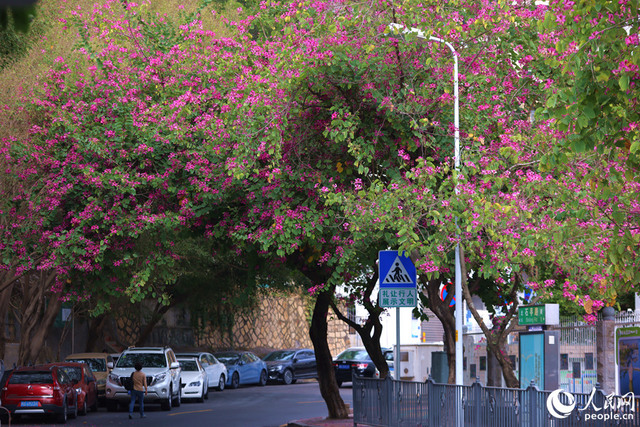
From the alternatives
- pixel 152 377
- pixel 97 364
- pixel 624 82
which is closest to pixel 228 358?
pixel 97 364

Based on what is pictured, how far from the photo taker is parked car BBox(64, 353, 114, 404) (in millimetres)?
30016

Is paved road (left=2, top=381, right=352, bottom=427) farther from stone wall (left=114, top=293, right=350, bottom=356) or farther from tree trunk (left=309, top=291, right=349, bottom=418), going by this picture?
stone wall (left=114, top=293, right=350, bottom=356)

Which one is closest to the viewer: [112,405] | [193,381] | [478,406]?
[478,406]

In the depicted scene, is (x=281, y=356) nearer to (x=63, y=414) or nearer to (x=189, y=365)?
(x=189, y=365)

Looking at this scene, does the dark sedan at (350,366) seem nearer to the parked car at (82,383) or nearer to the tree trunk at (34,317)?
the parked car at (82,383)

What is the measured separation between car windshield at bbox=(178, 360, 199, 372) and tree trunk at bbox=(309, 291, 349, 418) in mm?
9452

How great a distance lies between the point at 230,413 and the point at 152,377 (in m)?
3.21

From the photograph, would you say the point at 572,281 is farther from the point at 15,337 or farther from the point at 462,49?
the point at 15,337

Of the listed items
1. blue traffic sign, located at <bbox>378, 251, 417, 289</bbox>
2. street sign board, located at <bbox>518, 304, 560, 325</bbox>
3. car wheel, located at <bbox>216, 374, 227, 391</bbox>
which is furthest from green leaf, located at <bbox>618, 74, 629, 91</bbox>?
car wheel, located at <bbox>216, 374, 227, 391</bbox>

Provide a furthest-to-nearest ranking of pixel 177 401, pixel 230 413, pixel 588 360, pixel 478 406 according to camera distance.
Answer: pixel 177 401 → pixel 230 413 → pixel 588 360 → pixel 478 406

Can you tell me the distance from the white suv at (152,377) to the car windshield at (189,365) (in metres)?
2.45

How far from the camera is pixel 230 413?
24906mm

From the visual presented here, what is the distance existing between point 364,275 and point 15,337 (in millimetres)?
18900

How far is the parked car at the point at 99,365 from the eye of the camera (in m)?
30.0
